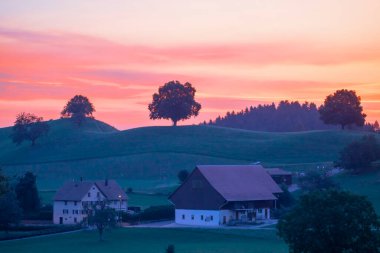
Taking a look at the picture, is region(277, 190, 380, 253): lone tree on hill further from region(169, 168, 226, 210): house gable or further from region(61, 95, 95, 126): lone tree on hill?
region(61, 95, 95, 126): lone tree on hill

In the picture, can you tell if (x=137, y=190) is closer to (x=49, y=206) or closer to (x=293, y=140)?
(x=49, y=206)

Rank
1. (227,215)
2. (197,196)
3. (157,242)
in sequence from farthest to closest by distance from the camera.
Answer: (197,196) < (227,215) < (157,242)

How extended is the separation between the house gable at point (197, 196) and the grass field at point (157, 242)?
1245 centimetres

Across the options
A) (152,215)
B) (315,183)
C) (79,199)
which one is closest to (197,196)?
(152,215)

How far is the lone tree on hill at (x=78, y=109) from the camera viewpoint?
184 metres

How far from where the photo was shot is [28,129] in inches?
6471

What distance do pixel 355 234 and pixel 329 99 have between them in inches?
4321

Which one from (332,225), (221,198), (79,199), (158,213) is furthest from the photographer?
(79,199)

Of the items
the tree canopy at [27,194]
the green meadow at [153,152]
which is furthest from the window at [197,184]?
the green meadow at [153,152]

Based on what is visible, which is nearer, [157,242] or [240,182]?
[157,242]

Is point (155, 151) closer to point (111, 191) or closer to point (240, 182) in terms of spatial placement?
point (111, 191)

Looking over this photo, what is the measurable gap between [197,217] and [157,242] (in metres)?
21.5

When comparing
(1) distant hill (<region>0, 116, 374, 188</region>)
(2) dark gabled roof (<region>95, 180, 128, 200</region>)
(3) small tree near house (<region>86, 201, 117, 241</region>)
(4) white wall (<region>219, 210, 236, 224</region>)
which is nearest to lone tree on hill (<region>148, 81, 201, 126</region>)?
(1) distant hill (<region>0, 116, 374, 188</region>)

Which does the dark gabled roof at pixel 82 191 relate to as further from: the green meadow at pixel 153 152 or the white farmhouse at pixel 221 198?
the green meadow at pixel 153 152
